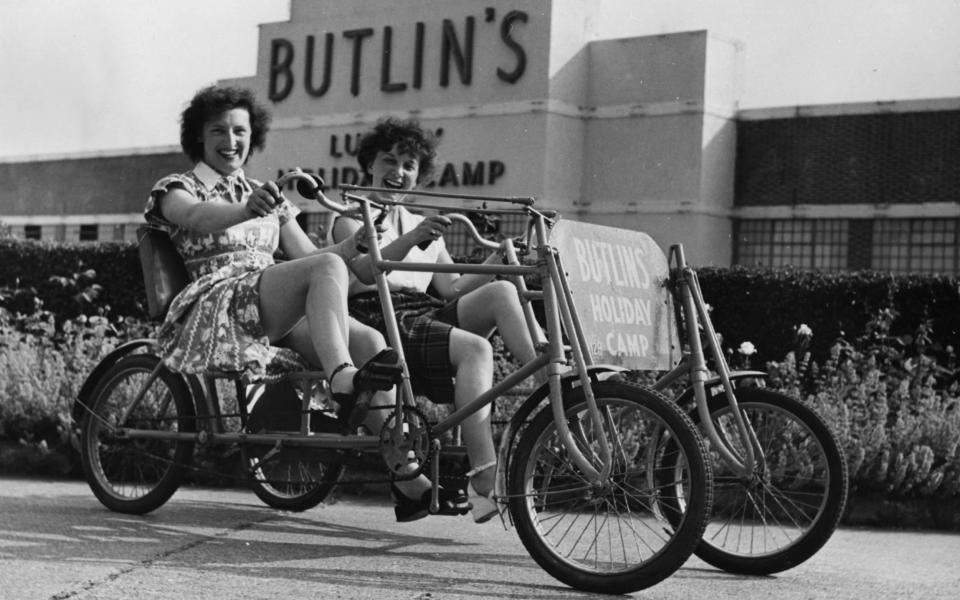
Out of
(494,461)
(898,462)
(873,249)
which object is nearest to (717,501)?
(494,461)

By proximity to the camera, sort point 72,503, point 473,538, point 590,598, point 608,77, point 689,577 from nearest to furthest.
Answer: point 590,598
point 689,577
point 473,538
point 72,503
point 608,77

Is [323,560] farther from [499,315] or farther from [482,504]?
[499,315]

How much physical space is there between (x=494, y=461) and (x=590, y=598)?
75 cm

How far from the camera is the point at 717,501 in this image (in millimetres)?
4977

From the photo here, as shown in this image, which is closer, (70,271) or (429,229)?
(429,229)

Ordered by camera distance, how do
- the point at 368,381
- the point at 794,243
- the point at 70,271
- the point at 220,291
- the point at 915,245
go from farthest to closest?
the point at 794,243
the point at 915,245
the point at 70,271
the point at 220,291
the point at 368,381

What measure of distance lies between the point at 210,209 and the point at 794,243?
80.3 feet

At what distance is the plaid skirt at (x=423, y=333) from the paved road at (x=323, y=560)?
611 mm

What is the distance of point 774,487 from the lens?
16.2 feet

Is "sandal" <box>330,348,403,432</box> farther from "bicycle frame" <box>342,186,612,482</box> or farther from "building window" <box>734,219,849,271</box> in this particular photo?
"building window" <box>734,219,849,271</box>

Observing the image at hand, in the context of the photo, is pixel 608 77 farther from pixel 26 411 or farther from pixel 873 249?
pixel 26 411

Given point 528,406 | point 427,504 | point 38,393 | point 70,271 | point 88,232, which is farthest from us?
point 88,232

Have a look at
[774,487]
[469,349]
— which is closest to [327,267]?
[469,349]

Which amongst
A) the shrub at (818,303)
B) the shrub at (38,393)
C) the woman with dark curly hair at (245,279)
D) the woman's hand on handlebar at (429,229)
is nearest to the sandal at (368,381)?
the woman with dark curly hair at (245,279)
